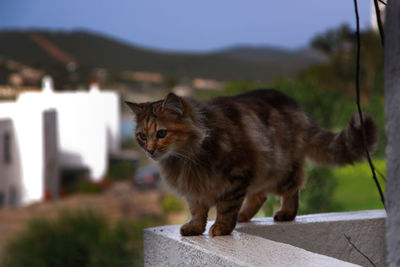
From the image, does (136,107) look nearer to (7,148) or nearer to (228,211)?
(228,211)

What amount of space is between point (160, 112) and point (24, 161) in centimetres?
1477

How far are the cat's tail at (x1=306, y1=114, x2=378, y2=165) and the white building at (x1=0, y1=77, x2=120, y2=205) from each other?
45.9 feet

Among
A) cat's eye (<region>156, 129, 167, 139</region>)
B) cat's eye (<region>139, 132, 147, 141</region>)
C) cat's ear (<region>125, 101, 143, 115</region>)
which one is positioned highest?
cat's ear (<region>125, 101, 143, 115</region>)

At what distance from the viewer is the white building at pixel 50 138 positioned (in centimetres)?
1507

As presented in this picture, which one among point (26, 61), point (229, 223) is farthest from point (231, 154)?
point (26, 61)

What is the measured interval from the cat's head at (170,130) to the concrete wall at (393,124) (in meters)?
0.75

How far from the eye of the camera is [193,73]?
920 inches

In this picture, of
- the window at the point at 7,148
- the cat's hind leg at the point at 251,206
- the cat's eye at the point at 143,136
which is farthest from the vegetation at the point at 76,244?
the window at the point at 7,148

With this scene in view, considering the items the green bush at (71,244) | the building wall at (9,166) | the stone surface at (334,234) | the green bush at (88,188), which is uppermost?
the stone surface at (334,234)

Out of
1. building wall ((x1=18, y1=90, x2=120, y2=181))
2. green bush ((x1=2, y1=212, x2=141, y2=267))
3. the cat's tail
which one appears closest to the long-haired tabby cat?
the cat's tail

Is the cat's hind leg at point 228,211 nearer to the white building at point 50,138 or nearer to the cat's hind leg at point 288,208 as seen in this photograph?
the cat's hind leg at point 288,208

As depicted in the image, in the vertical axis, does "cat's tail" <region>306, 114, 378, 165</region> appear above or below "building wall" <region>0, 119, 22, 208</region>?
above

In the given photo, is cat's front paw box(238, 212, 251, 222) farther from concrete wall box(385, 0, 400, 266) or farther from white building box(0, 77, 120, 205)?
white building box(0, 77, 120, 205)

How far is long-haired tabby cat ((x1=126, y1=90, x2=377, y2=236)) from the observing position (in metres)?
1.39
